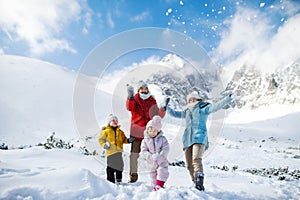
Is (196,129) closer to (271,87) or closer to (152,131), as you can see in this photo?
(152,131)

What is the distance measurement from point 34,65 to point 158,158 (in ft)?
69.9

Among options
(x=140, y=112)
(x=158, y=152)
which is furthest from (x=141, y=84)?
(x=158, y=152)

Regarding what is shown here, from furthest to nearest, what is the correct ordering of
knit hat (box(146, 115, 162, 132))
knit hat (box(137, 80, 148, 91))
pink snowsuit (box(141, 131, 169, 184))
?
knit hat (box(137, 80, 148, 91)) < knit hat (box(146, 115, 162, 132)) < pink snowsuit (box(141, 131, 169, 184))

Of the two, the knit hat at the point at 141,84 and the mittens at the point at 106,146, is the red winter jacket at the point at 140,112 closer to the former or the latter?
the knit hat at the point at 141,84

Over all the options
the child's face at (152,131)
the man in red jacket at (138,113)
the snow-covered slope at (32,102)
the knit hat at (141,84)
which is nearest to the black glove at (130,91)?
the man in red jacket at (138,113)

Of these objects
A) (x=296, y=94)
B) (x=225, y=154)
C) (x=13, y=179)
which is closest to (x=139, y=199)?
(x=13, y=179)

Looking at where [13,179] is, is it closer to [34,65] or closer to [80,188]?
[80,188]

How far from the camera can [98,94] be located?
853 inches

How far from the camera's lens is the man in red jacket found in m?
4.40

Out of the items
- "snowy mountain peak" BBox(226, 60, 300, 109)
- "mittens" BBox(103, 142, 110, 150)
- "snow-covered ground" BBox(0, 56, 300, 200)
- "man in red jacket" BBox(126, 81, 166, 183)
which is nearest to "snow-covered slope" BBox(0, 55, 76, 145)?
"snow-covered ground" BBox(0, 56, 300, 200)

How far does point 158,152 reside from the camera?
3.94 meters

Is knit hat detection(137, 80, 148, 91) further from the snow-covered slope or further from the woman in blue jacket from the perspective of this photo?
the snow-covered slope

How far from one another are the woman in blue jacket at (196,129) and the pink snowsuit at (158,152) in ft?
1.66

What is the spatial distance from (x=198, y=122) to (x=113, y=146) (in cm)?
157
